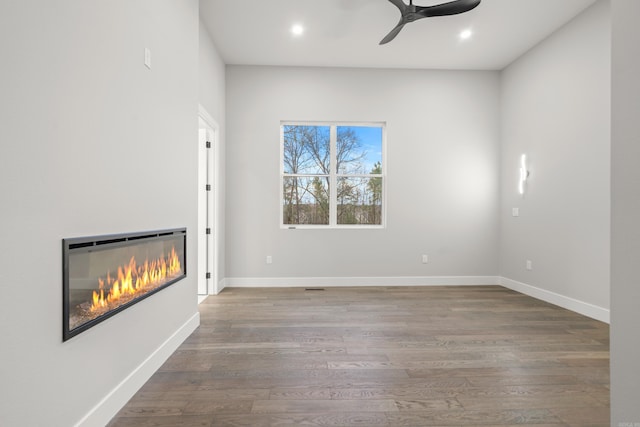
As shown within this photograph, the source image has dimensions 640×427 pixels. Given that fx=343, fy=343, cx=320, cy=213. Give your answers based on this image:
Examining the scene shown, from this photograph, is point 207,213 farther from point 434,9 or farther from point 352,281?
point 434,9

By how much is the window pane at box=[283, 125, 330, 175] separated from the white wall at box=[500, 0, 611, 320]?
2.59 metres

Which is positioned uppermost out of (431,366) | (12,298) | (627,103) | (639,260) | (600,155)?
(600,155)

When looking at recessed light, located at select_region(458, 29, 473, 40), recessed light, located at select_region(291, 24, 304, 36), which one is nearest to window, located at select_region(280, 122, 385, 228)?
recessed light, located at select_region(291, 24, 304, 36)

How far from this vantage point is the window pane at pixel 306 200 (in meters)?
4.96

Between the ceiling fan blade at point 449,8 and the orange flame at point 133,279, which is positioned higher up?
the ceiling fan blade at point 449,8

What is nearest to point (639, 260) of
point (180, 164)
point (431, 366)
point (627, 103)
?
point (627, 103)

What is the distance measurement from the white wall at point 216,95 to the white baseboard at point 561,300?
397cm

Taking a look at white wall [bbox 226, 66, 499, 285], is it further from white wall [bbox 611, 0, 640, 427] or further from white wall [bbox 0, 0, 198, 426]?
white wall [bbox 611, 0, 640, 427]

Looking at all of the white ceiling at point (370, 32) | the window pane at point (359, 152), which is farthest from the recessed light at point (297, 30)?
the window pane at point (359, 152)

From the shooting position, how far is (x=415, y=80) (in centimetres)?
495

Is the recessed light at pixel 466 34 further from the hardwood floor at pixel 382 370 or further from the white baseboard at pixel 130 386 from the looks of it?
the white baseboard at pixel 130 386

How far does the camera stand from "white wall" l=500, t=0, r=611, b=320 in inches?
134

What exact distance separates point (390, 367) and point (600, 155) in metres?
3.03

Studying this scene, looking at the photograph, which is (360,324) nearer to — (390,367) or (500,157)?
(390,367)
